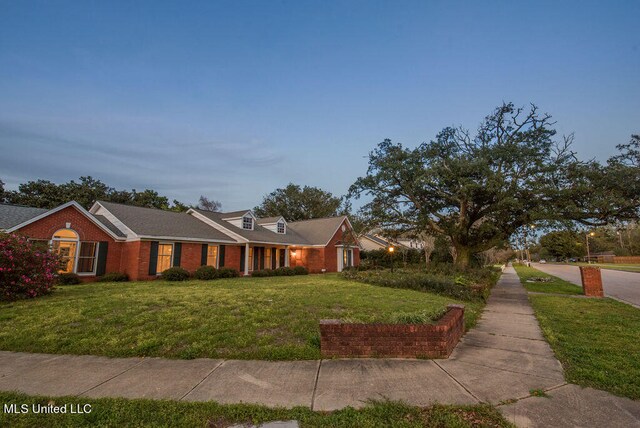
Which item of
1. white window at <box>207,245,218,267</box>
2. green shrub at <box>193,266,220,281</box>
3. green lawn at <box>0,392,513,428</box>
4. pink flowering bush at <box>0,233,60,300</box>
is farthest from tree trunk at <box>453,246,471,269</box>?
pink flowering bush at <box>0,233,60,300</box>

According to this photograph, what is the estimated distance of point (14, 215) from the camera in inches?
615

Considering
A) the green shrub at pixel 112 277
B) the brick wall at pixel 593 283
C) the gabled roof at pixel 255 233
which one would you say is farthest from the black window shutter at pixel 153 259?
the brick wall at pixel 593 283

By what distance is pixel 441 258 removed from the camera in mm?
30500

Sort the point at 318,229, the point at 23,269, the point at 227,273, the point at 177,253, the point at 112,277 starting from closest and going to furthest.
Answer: the point at 23,269, the point at 112,277, the point at 177,253, the point at 227,273, the point at 318,229

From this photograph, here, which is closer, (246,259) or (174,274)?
(174,274)

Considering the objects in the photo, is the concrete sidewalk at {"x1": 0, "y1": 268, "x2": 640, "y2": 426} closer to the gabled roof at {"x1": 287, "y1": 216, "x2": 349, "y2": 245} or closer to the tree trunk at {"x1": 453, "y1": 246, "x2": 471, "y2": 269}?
the tree trunk at {"x1": 453, "y1": 246, "x2": 471, "y2": 269}

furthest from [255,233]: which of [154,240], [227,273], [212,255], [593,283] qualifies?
[593,283]

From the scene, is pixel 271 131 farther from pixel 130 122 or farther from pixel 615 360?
pixel 615 360

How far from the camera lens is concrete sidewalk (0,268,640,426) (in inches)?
131

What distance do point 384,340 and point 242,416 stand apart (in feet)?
8.29

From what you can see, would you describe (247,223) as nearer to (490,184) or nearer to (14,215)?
(14,215)

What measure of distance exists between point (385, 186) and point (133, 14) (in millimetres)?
15345

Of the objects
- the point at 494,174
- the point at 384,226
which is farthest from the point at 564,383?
the point at 384,226

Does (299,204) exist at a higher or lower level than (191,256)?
higher
